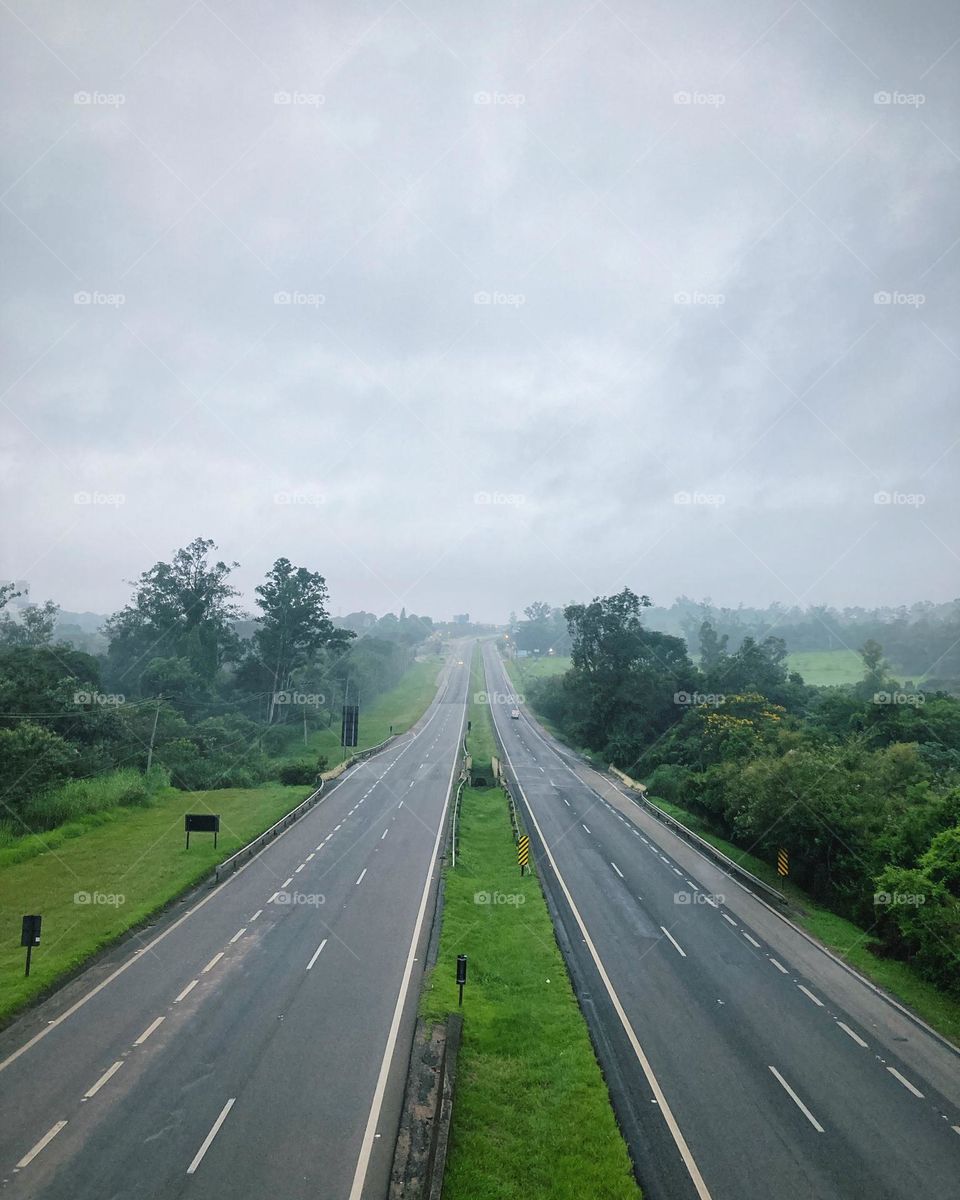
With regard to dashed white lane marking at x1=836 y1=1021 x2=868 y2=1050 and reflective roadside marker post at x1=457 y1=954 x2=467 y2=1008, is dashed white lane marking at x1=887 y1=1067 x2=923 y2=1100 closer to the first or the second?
dashed white lane marking at x1=836 y1=1021 x2=868 y2=1050

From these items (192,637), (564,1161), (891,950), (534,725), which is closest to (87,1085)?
(564,1161)

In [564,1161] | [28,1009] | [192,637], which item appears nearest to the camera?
[564,1161]

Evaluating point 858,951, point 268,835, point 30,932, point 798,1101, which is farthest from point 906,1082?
point 268,835

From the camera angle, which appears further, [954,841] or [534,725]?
[534,725]

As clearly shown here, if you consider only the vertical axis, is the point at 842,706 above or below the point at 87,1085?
above

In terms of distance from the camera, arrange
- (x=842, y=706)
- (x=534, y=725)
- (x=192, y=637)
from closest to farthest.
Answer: (x=842, y=706)
(x=192, y=637)
(x=534, y=725)

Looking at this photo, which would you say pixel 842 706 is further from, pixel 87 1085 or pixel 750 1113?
pixel 87 1085

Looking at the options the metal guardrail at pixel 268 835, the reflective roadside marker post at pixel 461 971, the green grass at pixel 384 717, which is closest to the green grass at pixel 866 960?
the reflective roadside marker post at pixel 461 971
